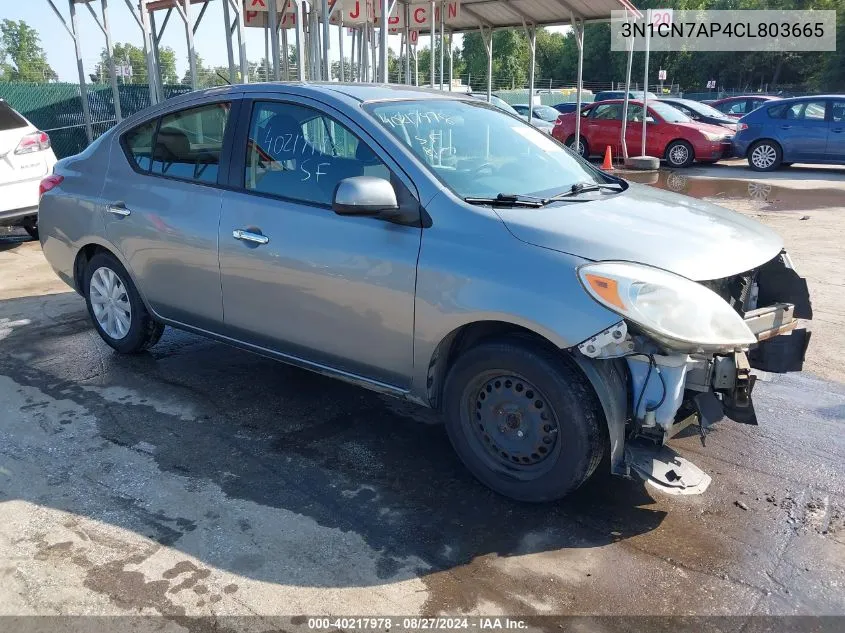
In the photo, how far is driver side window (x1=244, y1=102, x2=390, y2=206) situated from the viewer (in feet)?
12.2

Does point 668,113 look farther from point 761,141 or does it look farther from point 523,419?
point 523,419

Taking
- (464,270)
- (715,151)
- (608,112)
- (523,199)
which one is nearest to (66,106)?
(608,112)

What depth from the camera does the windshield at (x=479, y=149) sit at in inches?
143

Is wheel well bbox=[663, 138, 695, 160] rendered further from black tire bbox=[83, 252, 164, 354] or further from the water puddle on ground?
black tire bbox=[83, 252, 164, 354]

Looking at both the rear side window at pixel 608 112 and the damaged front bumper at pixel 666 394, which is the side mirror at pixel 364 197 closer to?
the damaged front bumper at pixel 666 394

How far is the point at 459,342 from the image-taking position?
3.49 meters

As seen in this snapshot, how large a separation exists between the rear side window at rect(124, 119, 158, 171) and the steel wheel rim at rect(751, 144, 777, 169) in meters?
15.1

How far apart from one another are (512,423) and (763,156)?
15.6 metres

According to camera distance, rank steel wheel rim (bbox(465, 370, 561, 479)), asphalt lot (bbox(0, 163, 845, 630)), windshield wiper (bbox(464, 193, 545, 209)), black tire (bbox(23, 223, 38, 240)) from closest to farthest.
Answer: asphalt lot (bbox(0, 163, 845, 630))
steel wheel rim (bbox(465, 370, 561, 479))
windshield wiper (bbox(464, 193, 545, 209))
black tire (bbox(23, 223, 38, 240))

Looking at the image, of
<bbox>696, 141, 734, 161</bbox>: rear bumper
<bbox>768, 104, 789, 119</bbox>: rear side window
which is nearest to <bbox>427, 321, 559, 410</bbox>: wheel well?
<bbox>768, 104, 789, 119</bbox>: rear side window

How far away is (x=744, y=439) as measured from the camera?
13.2 feet

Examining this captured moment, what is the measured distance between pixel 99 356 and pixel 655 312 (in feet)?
13.2

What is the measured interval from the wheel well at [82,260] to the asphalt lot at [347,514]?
2.47ft

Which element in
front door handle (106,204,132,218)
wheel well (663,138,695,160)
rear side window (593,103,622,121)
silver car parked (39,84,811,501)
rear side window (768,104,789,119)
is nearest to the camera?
silver car parked (39,84,811,501)
